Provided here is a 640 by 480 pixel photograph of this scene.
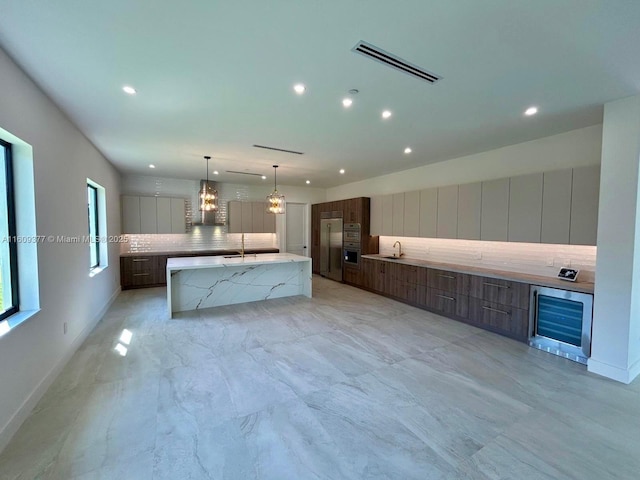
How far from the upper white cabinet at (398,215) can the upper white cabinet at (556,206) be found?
97.9 inches

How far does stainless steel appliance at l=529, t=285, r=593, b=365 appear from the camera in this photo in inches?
125

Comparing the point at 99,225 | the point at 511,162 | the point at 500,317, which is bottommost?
the point at 500,317

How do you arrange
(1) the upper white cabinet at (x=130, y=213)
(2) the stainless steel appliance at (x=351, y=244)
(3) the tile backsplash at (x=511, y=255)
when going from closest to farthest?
(3) the tile backsplash at (x=511, y=255) → (1) the upper white cabinet at (x=130, y=213) → (2) the stainless steel appliance at (x=351, y=244)

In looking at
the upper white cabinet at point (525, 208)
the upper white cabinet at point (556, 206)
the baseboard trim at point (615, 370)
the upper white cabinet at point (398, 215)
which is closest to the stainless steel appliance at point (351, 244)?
the upper white cabinet at point (398, 215)

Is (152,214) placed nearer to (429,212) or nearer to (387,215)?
(387,215)

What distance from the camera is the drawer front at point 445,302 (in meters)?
4.43

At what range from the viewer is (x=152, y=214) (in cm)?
686

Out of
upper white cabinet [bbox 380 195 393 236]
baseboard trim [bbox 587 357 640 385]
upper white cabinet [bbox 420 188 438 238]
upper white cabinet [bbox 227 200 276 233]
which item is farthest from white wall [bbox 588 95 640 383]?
upper white cabinet [bbox 227 200 276 233]

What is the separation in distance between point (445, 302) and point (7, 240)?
17.9 feet

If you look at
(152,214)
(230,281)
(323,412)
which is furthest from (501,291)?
(152,214)

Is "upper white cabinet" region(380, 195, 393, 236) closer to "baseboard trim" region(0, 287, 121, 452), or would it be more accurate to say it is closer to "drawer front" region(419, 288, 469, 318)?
"drawer front" region(419, 288, 469, 318)

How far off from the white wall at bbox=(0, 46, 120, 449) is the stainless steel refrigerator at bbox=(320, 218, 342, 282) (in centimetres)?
520

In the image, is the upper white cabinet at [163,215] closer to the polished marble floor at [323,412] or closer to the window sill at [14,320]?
the polished marble floor at [323,412]

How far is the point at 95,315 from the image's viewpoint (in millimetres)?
4219
